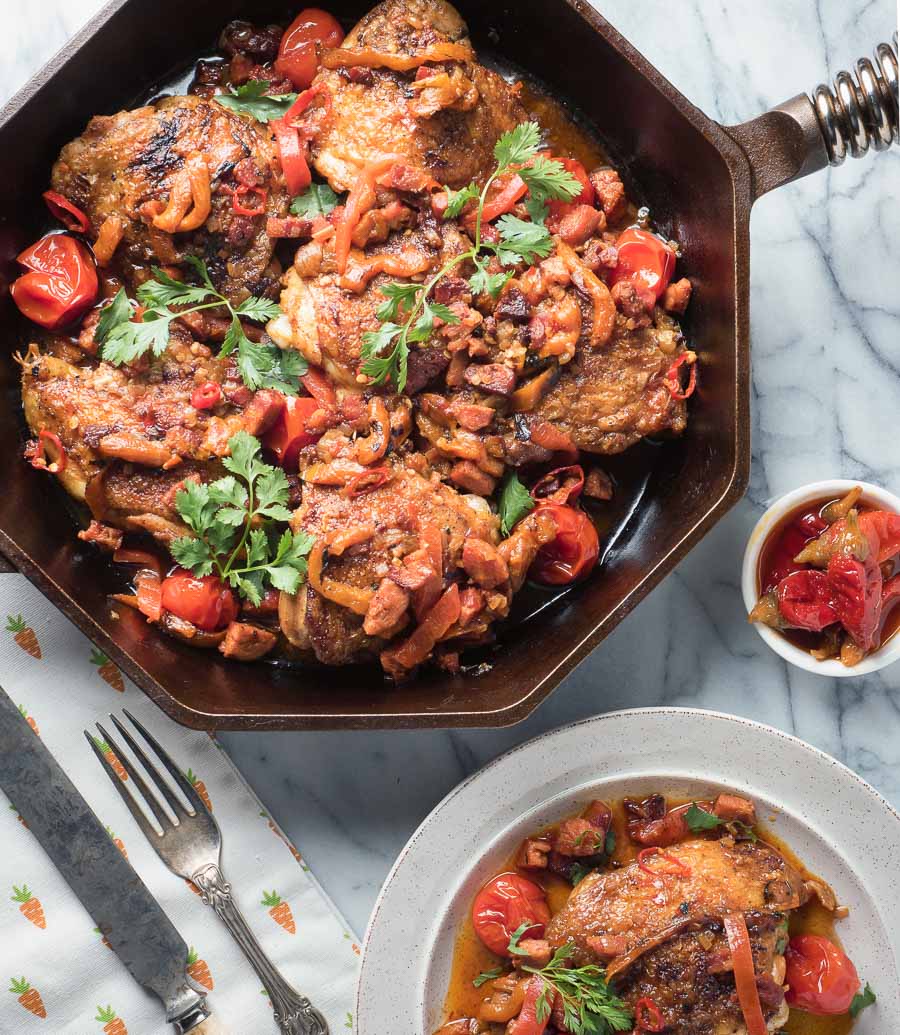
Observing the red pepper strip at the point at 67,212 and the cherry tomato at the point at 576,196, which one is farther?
the cherry tomato at the point at 576,196

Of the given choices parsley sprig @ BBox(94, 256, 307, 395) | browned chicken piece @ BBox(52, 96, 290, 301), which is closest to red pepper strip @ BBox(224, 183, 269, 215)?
browned chicken piece @ BBox(52, 96, 290, 301)

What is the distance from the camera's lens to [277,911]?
167 inches

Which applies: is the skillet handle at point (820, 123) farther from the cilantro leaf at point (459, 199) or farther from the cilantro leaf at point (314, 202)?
the cilantro leaf at point (314, 202)

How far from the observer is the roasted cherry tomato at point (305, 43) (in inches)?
156

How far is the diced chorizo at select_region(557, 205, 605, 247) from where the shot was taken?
12.7 ft

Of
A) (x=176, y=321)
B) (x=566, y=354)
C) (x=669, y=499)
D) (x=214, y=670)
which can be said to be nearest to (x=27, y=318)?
(x=176, y=321)

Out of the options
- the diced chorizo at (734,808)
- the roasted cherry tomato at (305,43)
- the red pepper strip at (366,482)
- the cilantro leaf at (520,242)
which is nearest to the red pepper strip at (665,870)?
the diced chorizo at (734,808)

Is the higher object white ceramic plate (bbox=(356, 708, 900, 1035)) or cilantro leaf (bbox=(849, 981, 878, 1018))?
white ceramic plate (bbox=(356, 708, 900, 1035))

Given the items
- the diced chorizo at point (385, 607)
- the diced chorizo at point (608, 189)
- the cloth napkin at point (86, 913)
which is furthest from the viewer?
the cloth napkin at point (86, 913)

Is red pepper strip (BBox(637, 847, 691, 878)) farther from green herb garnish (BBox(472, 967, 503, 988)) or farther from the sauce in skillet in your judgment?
green herb garnish (BBox(472, 967, 503, 988))

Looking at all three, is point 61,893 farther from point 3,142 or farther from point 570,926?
point 3,142

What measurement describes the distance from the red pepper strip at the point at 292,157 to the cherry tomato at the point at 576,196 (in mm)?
900

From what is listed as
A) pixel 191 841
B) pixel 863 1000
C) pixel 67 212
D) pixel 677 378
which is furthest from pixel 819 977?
pixel 67 212

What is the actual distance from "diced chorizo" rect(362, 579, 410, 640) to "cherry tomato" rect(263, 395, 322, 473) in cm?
63
